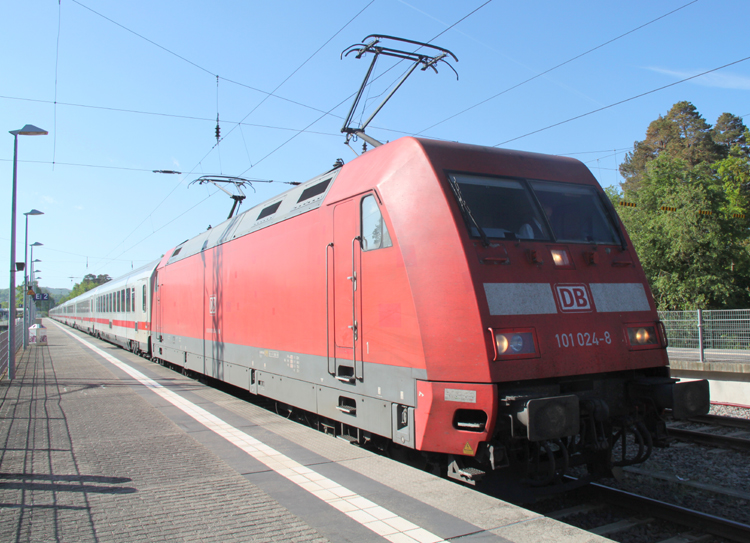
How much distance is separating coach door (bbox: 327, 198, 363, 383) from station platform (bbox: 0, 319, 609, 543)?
98cm

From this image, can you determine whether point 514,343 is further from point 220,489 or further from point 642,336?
point 220,489

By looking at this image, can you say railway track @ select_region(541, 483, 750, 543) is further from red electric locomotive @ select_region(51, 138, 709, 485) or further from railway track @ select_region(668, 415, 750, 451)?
railway track @ select_region(668, 415, 750, 451)

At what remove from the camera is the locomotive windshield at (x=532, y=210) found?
16.9 feet

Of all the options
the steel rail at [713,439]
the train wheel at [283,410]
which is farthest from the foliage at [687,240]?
the train wheel at [283,410]

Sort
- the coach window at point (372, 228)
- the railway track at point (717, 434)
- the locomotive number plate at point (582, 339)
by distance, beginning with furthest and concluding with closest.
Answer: the railway track at point (717, 434) → the coach window at point (372, 228) → the locomotive number plate at point (582, 339)

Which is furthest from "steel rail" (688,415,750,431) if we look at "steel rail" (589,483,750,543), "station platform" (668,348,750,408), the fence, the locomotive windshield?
the fence

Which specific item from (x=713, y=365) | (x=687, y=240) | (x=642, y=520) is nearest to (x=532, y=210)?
(x=642, y=520)

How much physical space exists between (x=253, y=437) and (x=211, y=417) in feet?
6.01

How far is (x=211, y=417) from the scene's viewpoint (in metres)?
8.51

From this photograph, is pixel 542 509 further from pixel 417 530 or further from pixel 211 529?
pixel 211 529

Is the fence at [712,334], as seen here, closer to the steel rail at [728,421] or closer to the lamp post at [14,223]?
the steel rail at [728,421]

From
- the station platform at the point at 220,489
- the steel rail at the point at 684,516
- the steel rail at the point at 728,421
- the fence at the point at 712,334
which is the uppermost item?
the fence at the point at 712,334

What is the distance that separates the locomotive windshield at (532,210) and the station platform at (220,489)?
2390 mm

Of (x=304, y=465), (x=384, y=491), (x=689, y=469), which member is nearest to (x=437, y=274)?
(x=384, y=491)
